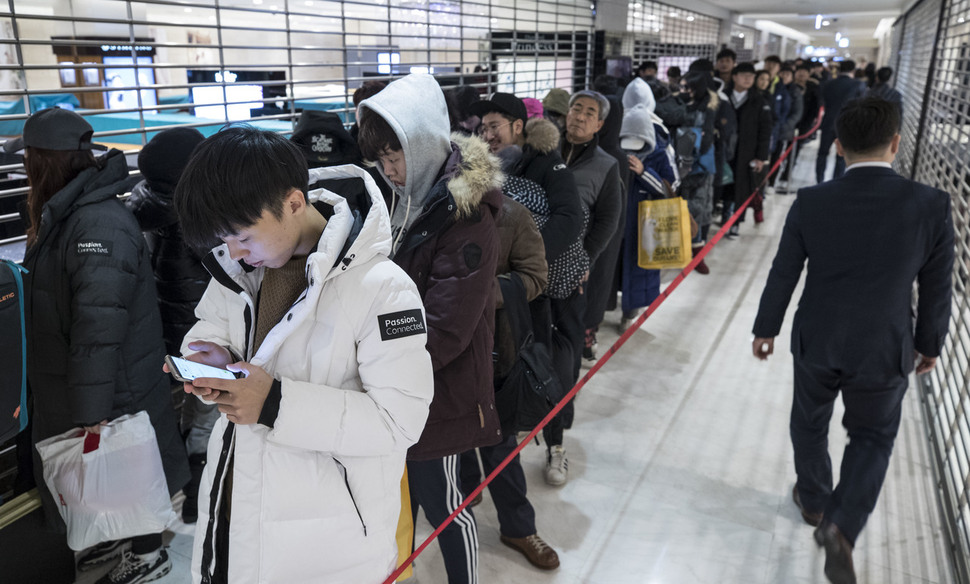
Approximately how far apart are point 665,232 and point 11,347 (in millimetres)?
3632

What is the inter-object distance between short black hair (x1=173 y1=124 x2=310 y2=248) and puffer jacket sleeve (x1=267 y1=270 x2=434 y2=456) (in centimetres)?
24

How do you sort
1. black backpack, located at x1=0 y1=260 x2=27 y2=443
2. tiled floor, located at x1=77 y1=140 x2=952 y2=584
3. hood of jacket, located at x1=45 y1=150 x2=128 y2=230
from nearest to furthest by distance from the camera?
black backpack, located at x1=0 y1=260 x2=27 y2=443 < hood of jacket, located at x1=45 y1=150 x2=128 y2=230 < tiled floor, located at x1=77 y1=140 x2=952 y2=584

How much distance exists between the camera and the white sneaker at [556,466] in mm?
3057

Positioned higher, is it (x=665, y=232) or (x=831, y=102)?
(x=831, y=102)

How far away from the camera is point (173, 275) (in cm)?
260

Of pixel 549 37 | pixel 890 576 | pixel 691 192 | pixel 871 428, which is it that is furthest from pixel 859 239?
pixel 549 37

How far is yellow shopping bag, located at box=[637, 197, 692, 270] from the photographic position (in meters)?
4.37

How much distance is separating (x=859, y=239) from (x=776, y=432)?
1596mm

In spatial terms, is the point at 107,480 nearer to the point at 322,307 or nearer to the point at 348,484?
the point at 348,484

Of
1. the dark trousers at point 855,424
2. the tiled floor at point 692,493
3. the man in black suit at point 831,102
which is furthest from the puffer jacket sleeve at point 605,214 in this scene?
the man in black suit at point 831,102

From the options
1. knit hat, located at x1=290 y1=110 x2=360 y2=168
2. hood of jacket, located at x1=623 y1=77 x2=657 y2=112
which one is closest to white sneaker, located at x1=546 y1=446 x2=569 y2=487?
knit hat, located at x1=290 y1=110 x2=360 y2=168

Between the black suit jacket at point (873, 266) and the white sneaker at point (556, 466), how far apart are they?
1201 mm

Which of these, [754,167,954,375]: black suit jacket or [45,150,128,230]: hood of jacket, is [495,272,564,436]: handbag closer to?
[754,167,954,375]: black suit jacket

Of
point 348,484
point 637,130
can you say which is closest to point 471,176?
point 348,484
